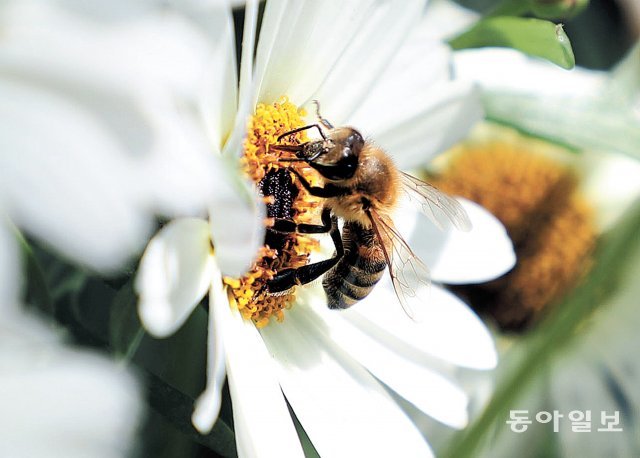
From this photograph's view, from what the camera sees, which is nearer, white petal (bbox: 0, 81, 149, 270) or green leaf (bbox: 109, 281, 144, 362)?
white petal (bbox: 0, 81, 149, 270)

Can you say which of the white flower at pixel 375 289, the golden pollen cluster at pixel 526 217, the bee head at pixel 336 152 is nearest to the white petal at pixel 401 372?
the white flower at pixel 375 289

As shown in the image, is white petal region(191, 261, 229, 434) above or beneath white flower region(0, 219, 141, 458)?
beneath

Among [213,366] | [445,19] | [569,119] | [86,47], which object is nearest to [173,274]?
[213,366]

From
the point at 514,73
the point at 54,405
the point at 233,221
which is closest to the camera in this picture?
the point at 54,405

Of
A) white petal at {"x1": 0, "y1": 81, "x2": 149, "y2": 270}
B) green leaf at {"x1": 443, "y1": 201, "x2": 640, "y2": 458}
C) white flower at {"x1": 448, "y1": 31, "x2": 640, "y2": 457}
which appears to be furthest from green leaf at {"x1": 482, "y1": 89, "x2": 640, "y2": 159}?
white petal at {"x1": 0, "y1": 81, "x2": 149, "y2": 270}

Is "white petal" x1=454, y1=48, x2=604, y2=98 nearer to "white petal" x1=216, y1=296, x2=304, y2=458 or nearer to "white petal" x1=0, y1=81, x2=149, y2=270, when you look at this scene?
"white petal" x1=216, y1=296, x2=304, y2=458

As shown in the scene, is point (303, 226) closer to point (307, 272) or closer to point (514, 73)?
point (307, 272)
